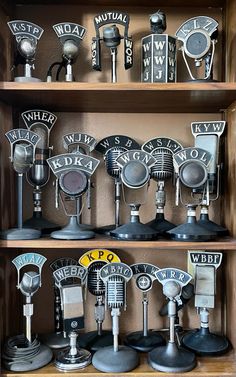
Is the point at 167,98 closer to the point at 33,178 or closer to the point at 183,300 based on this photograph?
the point at 33,178

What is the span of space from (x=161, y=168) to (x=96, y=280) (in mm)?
423

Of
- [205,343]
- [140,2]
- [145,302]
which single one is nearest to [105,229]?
[145,302]

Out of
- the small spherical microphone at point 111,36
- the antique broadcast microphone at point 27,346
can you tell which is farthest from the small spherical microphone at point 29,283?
the small spherical microphone at point 111,36

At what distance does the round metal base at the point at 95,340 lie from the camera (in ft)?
4.16

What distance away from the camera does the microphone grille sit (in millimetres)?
1281

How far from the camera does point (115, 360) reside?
115 cm

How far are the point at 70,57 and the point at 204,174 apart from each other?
1.84 feet

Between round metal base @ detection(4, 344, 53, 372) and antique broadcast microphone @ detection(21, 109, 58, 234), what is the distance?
1.23 feet

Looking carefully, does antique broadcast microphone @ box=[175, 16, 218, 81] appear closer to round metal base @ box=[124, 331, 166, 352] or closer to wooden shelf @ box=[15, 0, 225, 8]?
wooden shelf @ box=[15, 0, 225, 8]

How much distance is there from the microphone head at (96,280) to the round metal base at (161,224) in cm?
21

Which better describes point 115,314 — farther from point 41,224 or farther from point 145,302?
point 41,224

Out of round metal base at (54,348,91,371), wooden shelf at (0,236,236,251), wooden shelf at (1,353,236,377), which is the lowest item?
wooden shelf at (1,353,236,377)

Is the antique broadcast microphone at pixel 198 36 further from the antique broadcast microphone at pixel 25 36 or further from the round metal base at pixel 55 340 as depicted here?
the round metal base at pixel 55 340

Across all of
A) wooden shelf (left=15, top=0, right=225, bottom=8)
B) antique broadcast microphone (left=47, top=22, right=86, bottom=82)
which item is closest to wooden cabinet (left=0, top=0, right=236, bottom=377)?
wooden shelf (left=15, top=0, right=225, bottom=8)
